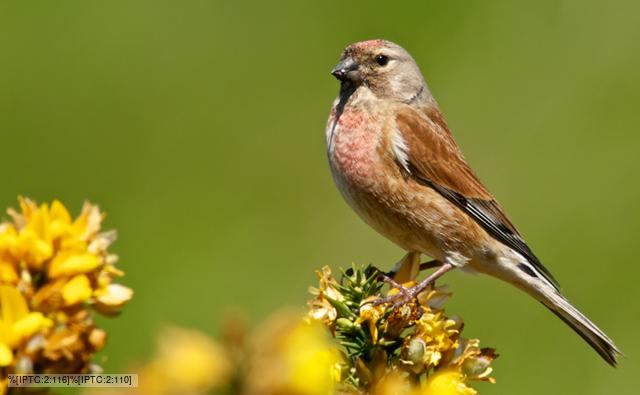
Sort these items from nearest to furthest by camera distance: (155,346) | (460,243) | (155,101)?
(155,346) < (460,243) < (155,101)

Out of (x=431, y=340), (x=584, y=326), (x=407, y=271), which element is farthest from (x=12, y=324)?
(x=584, y=326)

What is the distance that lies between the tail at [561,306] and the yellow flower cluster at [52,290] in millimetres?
2337

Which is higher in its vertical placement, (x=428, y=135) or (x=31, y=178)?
(x=31, y=178)

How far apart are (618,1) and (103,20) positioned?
3.62 metres

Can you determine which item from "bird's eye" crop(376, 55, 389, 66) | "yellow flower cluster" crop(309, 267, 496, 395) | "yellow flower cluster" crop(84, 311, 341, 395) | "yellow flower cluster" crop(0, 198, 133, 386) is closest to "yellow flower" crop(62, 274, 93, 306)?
"yellow flower cluster" crop(0, 198, 133, 386)

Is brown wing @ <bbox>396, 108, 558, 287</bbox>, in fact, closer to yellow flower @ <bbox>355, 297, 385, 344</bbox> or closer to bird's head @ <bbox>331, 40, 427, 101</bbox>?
bird's head @ <bbox>331, 40, 427, 101</bbox>

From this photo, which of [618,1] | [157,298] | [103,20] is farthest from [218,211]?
[618,1]

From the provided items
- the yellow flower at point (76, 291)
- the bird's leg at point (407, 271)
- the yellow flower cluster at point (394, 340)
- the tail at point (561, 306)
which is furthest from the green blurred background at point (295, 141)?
the yellow flower at point (76, 291)

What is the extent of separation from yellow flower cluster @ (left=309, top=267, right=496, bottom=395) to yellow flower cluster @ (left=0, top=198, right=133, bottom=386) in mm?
436

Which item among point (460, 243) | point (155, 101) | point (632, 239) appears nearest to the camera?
point (460, 243)

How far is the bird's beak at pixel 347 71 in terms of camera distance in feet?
12.4

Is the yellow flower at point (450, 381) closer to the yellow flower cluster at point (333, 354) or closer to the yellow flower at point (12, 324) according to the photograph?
the yellow flower cluster at point (333, 354)

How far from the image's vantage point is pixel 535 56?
7605 millimetres

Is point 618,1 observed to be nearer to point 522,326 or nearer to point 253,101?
point 253,101
